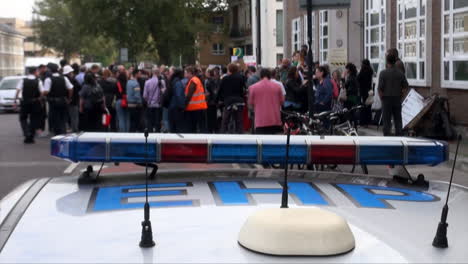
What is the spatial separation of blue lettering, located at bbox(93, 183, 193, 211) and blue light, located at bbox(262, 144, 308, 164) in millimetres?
301

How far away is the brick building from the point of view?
19.5 m

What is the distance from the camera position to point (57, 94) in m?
19.6

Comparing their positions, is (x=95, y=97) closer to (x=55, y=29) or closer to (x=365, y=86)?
(x=365, y=86)

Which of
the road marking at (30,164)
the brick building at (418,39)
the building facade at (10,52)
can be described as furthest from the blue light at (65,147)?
the building facade at (10,52)

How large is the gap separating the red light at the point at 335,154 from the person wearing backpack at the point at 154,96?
691 inches

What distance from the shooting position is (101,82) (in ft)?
66.4

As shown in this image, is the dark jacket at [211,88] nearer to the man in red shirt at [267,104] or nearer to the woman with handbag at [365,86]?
the woman with handbag at [365,86]

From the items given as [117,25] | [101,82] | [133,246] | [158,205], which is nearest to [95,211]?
[158,205]

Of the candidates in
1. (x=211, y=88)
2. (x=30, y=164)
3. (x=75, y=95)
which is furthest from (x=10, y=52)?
(x=30, y=164)

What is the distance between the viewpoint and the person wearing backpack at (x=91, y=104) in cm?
1745

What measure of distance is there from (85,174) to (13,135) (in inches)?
806

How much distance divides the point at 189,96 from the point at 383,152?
14989 millimetres

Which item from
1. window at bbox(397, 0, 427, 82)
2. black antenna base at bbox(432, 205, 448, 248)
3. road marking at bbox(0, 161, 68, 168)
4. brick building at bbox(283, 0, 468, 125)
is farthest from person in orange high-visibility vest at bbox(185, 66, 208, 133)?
black antenna base at bbox(432, 205, 448, 248)

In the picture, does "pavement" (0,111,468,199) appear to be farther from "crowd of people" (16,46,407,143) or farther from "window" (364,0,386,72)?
"window" (364,0,386,72)
